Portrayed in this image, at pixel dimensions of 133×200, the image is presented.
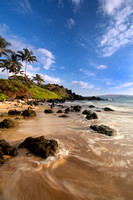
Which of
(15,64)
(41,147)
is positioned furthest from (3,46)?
(41,147)

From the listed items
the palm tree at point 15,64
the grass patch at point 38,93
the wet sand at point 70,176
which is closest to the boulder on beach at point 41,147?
the wet sand at point 70,176

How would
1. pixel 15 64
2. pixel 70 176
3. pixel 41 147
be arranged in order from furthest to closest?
pixel 15 64 → pixel 41 147 → pixel 70 176

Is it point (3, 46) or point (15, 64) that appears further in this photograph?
point (15, 64)

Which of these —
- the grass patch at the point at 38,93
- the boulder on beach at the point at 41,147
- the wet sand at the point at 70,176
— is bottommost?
the wet sand at the point at 70,176

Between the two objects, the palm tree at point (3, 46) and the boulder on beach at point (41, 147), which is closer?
the boulder on beach at point (41, 147)

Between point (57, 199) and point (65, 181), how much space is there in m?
0.38

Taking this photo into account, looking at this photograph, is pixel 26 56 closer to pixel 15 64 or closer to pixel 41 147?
pixel 15 64

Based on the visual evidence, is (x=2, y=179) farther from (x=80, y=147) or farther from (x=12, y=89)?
(x=12, y=89)

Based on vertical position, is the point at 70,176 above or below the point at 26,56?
below

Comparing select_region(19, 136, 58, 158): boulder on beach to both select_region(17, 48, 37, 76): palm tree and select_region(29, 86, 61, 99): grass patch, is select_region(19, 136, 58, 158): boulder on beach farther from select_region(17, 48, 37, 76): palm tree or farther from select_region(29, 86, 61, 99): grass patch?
select_region(17, 48, 37, 76): palm tree

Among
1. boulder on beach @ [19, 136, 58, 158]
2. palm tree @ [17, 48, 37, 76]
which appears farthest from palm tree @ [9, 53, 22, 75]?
boulder on beach @ [19, 136, 58, 158]

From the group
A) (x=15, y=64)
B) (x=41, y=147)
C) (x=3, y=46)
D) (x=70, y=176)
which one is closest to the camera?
(x=70, y=176)

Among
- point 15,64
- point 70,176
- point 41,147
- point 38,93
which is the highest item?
point 15,64

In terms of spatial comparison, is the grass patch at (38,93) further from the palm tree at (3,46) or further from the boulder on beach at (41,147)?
the boulder on beach at (41,147)
